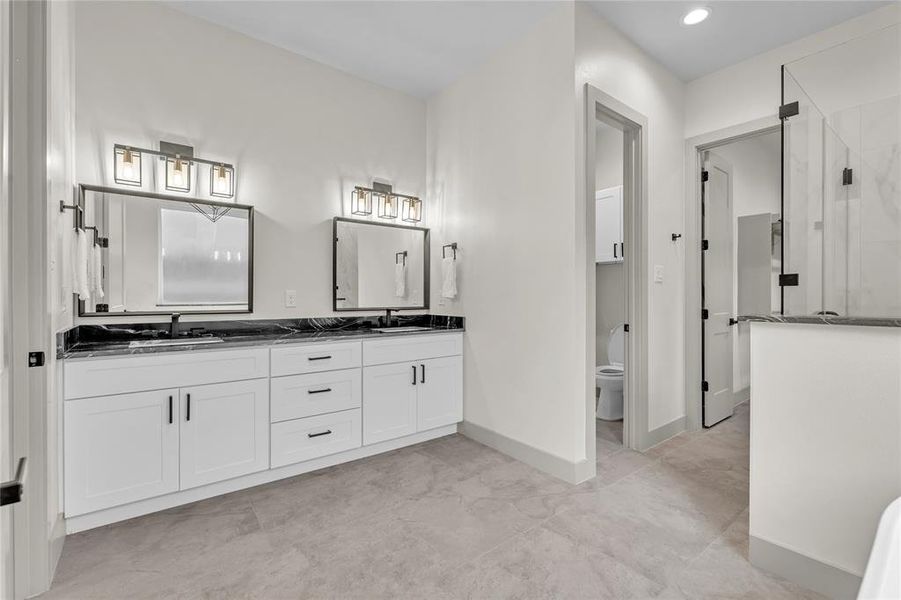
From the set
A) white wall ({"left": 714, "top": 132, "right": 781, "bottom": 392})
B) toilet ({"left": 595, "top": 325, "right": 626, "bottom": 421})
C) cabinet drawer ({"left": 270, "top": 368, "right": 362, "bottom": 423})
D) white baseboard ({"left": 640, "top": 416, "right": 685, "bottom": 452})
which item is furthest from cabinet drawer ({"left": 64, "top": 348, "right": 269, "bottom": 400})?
white wall ({"left": 714, "top": 132, "right": 781, "bottom": 392})

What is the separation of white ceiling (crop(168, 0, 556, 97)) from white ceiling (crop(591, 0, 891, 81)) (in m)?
0.57

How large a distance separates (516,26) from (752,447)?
270cm

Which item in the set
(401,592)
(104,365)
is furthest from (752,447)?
(104,365)

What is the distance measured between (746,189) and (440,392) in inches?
144

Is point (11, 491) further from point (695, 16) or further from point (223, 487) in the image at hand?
point (695, 16)

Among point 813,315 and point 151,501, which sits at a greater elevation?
point 813,315

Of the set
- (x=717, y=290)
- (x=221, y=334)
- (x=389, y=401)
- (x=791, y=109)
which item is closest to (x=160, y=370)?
(x=221, y=334)

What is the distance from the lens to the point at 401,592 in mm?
1575

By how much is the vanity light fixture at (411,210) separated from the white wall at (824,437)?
8.48 ft

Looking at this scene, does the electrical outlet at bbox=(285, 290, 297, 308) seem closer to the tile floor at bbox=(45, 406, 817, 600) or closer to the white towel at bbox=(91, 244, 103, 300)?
the white towel at bbox=(91, 244, 103, 300)

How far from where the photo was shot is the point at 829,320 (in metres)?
1.53

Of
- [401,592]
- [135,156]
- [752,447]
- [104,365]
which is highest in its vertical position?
[135,156]

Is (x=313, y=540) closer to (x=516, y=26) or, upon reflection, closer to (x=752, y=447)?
(x=752, y=447)

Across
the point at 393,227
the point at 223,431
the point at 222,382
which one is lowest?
the point at 223,431
